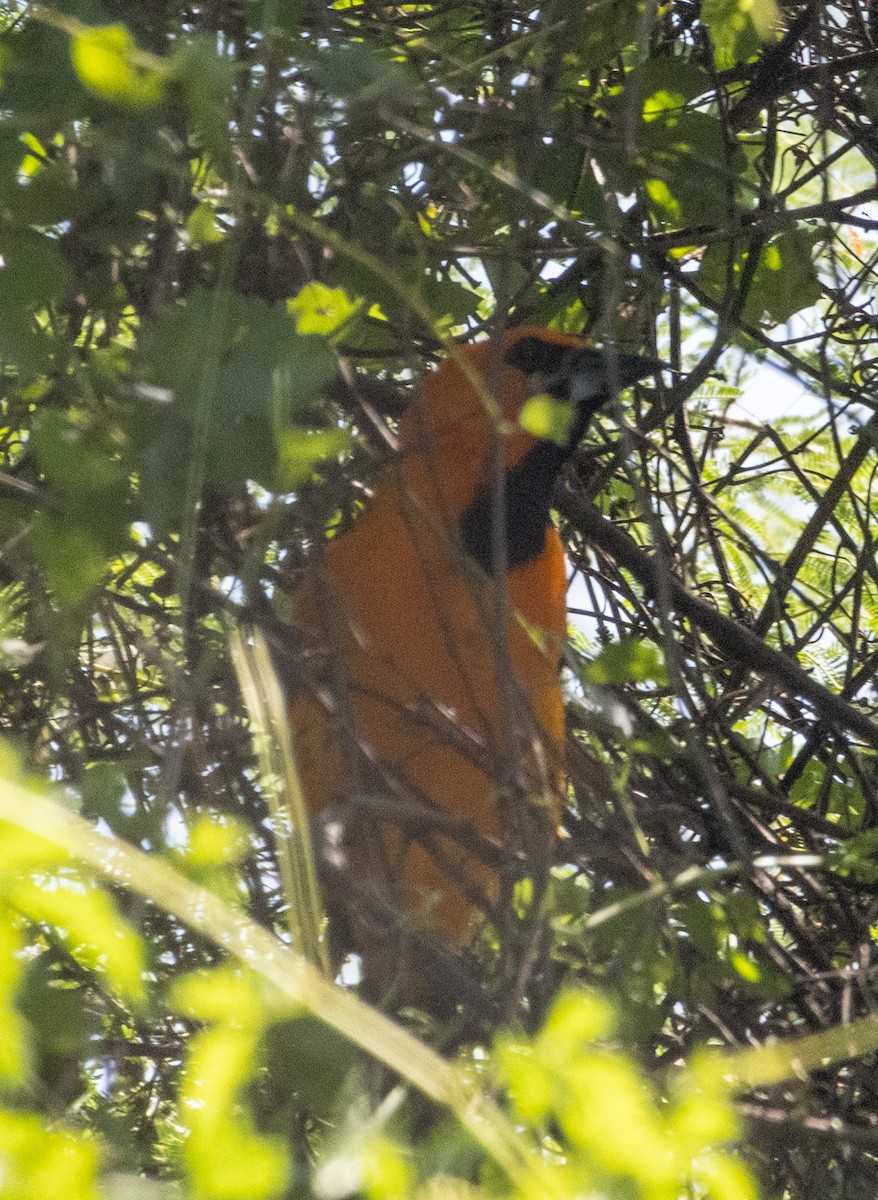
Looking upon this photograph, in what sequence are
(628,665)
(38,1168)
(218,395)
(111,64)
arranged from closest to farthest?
(38,1168) → (111,64) → (218,395) → (628,665)

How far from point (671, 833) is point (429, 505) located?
866 mm

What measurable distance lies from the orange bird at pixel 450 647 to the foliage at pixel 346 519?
0.08 m

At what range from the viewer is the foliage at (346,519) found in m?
1.04

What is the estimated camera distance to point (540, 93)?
1.80m

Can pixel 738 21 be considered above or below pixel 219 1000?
above

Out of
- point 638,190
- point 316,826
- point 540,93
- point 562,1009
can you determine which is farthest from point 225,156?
point 638,190

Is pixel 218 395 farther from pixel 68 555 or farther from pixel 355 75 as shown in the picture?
pixel 355 75

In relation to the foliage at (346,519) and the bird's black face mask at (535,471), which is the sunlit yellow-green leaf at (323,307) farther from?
the bird's black face mask at (535,471)

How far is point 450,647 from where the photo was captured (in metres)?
1.63

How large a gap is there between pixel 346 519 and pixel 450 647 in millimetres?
905

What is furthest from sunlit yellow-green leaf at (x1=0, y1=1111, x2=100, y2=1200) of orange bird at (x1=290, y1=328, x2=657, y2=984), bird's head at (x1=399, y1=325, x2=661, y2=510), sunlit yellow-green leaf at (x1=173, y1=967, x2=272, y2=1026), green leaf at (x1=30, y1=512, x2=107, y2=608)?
bird's head at (x1=399, y1=325, x2=661, y2=510)

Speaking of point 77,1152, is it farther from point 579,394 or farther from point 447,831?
point 579,394

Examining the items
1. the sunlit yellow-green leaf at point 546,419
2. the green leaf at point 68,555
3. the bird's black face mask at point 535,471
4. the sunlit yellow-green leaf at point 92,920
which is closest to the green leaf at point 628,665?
the sunlit yellow-green leaf at point 546,419

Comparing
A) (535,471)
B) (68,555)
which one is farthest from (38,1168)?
(535,471)
